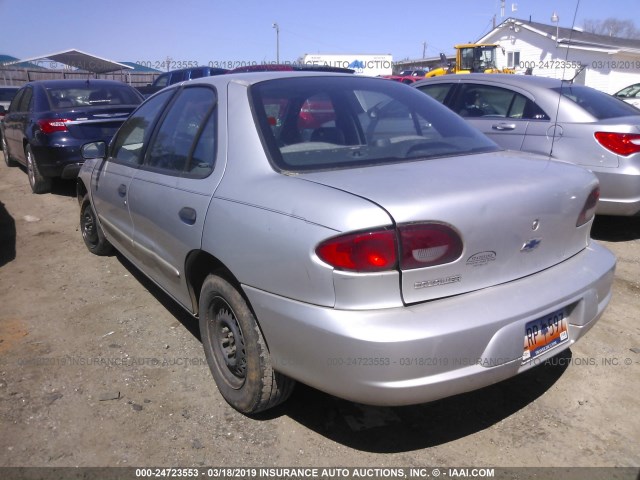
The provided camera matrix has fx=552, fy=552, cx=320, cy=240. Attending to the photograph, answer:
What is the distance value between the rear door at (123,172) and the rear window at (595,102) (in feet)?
13.1

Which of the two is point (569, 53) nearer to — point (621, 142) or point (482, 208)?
point (621, 142)

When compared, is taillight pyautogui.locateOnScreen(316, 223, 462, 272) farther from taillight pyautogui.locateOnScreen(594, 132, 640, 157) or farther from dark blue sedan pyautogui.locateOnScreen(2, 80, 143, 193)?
dark blue sedan pyautogui.locateOnScreen(2, 80, 143, 193)

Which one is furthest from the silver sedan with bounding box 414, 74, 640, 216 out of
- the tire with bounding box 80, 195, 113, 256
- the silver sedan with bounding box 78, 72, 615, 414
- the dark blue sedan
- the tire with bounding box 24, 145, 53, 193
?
the tire with bounding box 24, 145, 53, 193

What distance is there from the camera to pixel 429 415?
281 cm

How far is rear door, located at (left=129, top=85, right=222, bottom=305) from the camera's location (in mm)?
2854

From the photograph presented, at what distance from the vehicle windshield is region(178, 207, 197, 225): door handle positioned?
1.82 ft

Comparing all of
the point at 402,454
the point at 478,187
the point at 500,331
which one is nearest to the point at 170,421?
the point at 402,454

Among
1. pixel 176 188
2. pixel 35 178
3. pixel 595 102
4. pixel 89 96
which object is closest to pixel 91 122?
pixel 89 96

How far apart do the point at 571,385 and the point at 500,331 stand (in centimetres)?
122

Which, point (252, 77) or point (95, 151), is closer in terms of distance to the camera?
point (252, 77)

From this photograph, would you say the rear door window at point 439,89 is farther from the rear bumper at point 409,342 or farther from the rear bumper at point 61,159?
the rear bumper at point 409,342

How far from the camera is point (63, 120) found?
7078 mm

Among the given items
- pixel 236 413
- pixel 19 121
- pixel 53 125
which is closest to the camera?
pixel 236 413

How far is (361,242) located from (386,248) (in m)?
0.10
